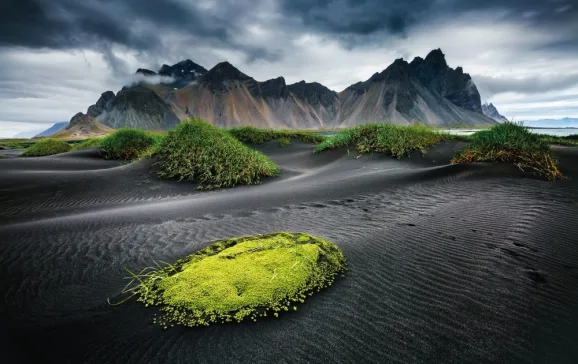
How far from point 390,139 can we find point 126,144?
13056 millimetres

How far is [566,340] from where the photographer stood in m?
2.03

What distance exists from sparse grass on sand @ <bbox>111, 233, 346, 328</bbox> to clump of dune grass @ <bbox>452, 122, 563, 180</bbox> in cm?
607

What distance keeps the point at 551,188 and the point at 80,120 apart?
19598cm

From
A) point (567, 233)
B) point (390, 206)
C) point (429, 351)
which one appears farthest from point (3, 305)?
point (567, 233)

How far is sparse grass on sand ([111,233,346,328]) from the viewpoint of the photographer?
234 cm

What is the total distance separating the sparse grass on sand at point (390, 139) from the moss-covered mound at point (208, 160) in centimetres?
402

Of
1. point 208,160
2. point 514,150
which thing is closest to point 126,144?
point 208,160

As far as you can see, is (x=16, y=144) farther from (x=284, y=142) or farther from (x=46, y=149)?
(x=284, y=142)

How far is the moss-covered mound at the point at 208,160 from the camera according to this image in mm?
8930

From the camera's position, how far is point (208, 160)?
9.25 m

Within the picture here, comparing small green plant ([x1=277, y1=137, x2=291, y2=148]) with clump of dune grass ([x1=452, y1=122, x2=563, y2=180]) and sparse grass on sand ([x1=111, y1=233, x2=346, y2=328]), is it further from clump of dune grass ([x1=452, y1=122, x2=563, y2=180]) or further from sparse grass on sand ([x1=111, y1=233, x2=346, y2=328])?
sparse grass on sand ([x1=111, y1=233, x2=346, y2=328])

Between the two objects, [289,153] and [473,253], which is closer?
[473,253]

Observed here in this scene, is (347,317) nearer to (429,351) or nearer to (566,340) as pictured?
(429,351)

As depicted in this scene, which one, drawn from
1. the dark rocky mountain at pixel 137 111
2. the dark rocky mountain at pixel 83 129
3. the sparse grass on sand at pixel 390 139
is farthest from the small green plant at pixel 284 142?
the dark rocky mountain at pixel 137 111
